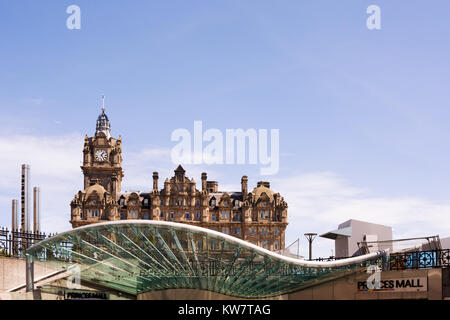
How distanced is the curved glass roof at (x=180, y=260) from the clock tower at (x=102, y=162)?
7698 cm

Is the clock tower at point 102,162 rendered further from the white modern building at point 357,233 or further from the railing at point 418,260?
the railing at point 418,260

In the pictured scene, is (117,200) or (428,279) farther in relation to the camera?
(117,200)

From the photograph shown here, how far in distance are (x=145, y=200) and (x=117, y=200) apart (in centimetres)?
517

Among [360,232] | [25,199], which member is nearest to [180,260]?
[360,232]

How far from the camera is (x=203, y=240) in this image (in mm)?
39719

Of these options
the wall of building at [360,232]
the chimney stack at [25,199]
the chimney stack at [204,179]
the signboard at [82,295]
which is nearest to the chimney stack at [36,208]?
the chimney stack at [25,199]

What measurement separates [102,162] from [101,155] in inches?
64.5

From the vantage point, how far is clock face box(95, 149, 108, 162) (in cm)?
12412

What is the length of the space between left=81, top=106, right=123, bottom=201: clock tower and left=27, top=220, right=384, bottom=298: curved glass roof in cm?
7698

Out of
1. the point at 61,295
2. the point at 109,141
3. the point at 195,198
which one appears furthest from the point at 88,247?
the point at 109,141

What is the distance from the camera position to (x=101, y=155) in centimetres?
12456

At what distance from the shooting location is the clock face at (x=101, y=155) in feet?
407

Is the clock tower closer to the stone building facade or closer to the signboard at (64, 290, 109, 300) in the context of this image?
the stone building facade
